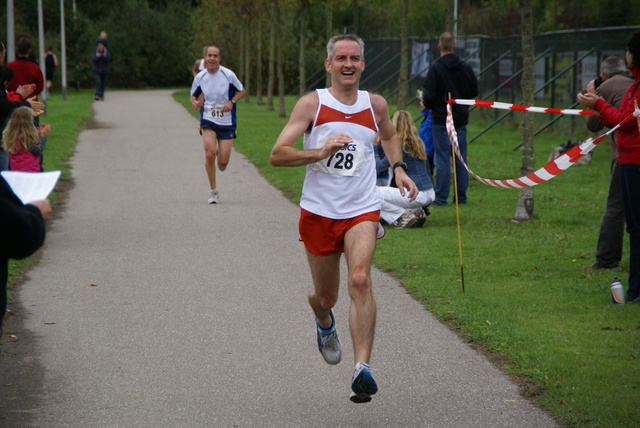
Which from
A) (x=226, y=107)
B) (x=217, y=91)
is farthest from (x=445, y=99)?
(x=217, y=91)

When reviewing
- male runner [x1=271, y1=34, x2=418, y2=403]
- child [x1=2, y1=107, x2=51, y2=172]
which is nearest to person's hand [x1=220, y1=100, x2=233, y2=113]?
child [x1=2, y1=107, x2=51, y2=172]

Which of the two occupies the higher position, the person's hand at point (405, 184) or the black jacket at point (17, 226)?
the black jacket at point (17, 226)

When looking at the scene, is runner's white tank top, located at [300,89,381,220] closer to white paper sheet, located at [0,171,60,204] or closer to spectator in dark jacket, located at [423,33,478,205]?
white paper sheet, located at [0,171,60,204]

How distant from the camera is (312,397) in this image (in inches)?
210

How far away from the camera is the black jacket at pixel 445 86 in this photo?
1293 centimetres

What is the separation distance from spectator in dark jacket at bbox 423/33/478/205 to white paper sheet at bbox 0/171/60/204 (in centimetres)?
940

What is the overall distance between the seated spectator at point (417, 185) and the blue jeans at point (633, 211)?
394 cm

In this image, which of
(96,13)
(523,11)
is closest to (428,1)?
(96,13)

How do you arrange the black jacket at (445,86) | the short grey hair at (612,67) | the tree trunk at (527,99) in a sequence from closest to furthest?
the short grey hair at (612,67), the tree trunk at (527,99), the black jacket at (445,86)

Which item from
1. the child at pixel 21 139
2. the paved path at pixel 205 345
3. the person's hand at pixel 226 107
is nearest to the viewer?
the paved path at pixel 205 345

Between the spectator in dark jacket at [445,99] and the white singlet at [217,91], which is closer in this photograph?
the spectator in dark jacket at [445,99]

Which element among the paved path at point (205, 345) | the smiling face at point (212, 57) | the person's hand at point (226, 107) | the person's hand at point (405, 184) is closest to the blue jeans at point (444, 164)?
the paved path at point (205, 345)

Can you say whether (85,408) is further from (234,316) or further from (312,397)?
(234,316)

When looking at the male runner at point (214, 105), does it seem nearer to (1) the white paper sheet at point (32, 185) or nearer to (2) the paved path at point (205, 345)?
(2) the paved path at point (205, 345)
